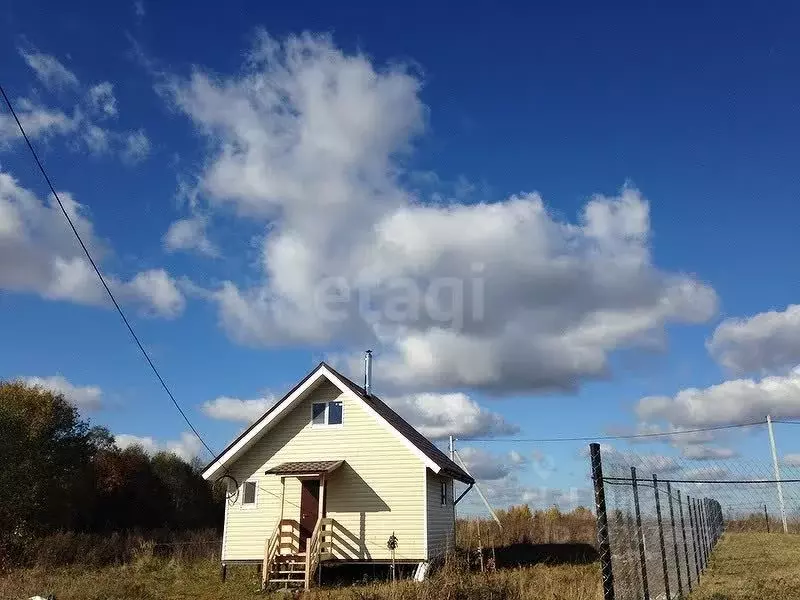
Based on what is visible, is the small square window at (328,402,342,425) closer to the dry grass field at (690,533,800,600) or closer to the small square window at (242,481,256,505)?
the small square window at (242,481,256,505)

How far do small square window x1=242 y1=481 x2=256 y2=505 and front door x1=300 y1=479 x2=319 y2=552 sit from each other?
1665mm

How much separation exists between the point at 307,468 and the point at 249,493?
109 inches

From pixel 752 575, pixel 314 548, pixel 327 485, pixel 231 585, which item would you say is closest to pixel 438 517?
pixel 327 485

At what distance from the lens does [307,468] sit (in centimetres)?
1912

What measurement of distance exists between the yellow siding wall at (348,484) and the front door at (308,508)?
0.23m

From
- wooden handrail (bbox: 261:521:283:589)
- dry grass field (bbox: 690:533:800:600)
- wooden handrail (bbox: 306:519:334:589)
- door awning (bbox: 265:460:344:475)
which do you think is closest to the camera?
dry grass field (bbox: 690:533:800:600)

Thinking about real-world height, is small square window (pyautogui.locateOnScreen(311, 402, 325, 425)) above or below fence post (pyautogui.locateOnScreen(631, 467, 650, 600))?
→ above

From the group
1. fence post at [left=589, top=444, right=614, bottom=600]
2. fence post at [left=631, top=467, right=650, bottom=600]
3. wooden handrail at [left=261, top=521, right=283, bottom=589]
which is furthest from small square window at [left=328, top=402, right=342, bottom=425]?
fence post at [left=589, top=444, right=614, bottom=600]

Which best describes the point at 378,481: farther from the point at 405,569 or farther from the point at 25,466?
the point at 25,466

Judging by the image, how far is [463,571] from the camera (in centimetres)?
1245

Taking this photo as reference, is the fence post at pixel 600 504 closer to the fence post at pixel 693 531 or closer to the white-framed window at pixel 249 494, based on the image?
the fence post at pixel 693 531

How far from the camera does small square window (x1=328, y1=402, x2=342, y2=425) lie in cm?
2044

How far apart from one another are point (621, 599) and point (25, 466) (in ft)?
90.5

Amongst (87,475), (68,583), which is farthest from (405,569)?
(87,475)
